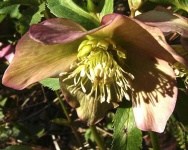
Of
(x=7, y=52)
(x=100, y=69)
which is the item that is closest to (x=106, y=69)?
(x=100, y=69)

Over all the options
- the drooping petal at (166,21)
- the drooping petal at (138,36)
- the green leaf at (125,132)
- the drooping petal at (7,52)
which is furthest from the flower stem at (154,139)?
the drooping petal at (7,52)

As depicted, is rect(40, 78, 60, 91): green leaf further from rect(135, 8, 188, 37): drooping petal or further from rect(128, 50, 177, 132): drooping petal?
rect(135, 8, 188, 37): drooping petal

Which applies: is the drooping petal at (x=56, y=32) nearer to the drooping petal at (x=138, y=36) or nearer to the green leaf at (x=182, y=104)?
the drooping petal at (x=138, y=36)

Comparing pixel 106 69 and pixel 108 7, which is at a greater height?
pixel 108 7

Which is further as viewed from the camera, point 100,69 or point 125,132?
point 125,132

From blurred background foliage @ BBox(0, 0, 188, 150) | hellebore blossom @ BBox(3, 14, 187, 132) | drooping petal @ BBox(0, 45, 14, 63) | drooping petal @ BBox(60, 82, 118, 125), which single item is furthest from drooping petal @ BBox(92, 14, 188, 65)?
drooping petal @ BBox(0, 45, 14, 63)

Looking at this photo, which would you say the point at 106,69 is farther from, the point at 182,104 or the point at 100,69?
the point at 182,104
